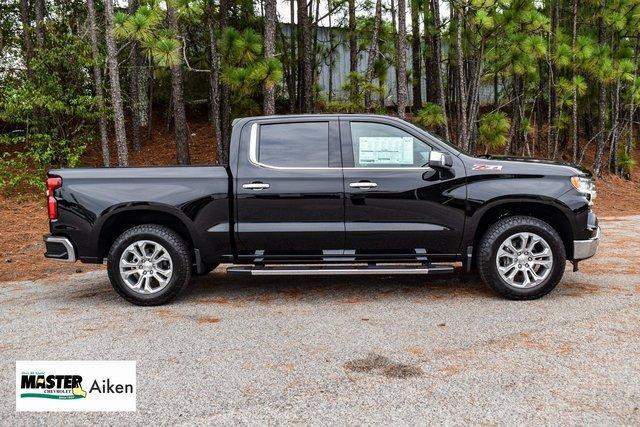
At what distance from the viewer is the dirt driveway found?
10.7ft

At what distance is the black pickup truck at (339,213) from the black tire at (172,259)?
0.01 metres

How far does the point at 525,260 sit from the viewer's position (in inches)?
219

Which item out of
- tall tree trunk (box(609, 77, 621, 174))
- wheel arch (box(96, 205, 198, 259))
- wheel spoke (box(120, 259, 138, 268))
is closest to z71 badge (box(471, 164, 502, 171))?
wheel arch (box(96, 205, 198, 259))

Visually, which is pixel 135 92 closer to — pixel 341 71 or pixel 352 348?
pixel 341 71

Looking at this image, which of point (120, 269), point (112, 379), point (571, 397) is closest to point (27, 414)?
point (112, 379)

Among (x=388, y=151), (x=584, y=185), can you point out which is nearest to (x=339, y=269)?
(x=388, y=151)

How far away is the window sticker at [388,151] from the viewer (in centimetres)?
570

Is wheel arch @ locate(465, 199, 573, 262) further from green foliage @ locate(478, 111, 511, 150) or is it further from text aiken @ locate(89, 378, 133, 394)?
green foliage @ locate(478, 111, 511, 150)

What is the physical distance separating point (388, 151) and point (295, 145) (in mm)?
964

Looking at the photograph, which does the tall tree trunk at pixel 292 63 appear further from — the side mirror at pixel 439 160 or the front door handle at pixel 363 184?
the side mirror at pixel 439 160

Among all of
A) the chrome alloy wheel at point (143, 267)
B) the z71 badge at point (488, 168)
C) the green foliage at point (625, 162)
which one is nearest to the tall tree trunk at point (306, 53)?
the z71 badge at point (488, 168)

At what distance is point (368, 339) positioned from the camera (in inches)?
177

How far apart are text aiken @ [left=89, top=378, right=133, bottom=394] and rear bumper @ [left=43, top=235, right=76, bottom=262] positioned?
2.45 m

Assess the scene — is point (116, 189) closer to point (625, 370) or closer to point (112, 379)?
point (112, 379)
